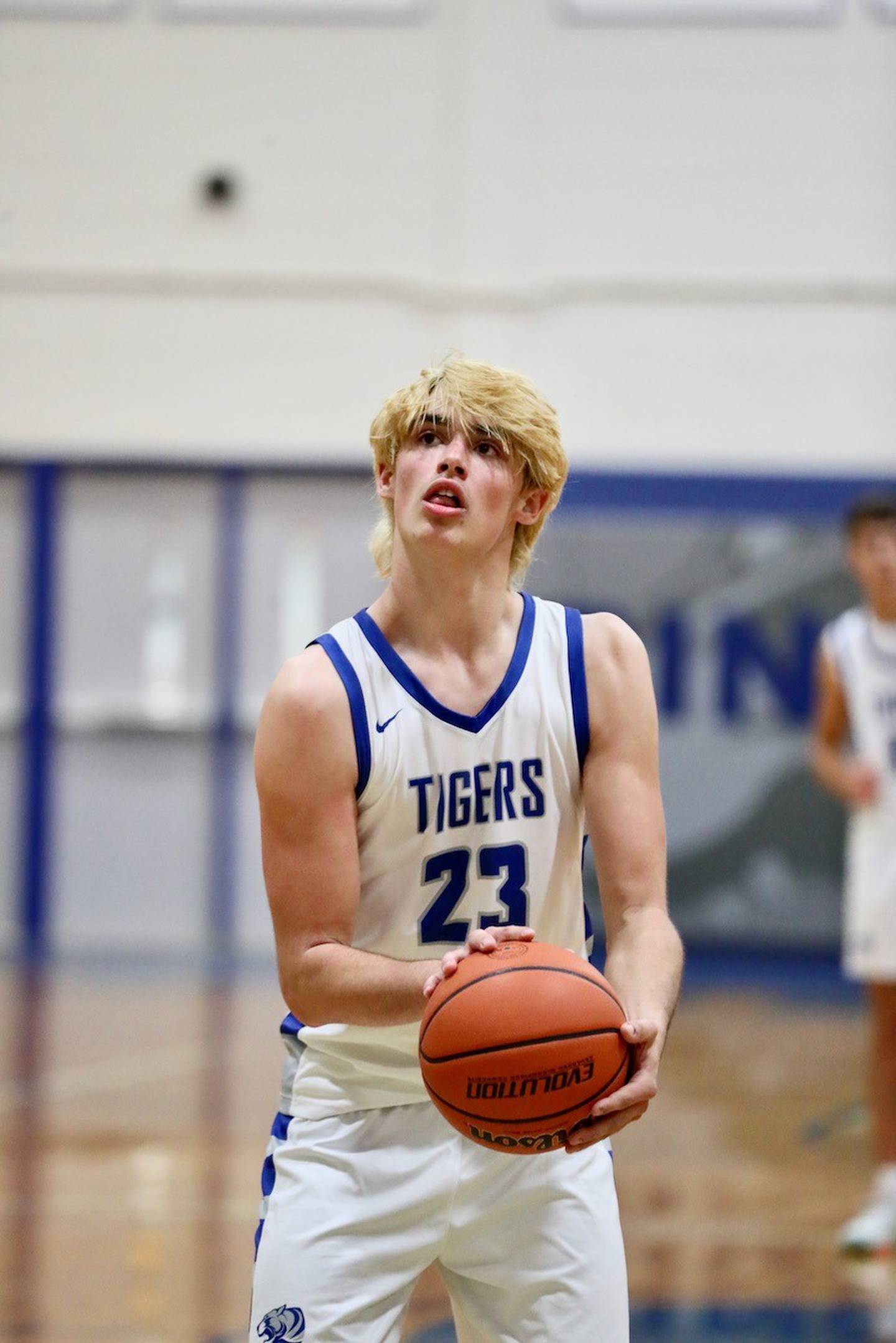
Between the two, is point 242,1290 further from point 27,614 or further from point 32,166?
point 32,166

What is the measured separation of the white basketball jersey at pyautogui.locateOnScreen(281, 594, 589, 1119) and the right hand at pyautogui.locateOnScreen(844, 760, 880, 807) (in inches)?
108

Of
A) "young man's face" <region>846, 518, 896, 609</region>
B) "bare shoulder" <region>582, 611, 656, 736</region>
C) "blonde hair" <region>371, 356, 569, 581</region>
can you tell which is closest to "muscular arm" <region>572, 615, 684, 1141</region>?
"bare shoulder" <region>582, 611, 656, 736</region>

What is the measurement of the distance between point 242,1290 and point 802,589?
20.6 ft

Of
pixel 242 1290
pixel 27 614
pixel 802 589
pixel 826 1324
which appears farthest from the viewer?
pixel 27 614

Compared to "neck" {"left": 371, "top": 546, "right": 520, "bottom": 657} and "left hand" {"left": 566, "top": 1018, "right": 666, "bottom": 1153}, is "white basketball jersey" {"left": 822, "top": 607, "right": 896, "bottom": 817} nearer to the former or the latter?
"neck" {"left": 371, "top": 546, "right": 520, "bottom": 657}

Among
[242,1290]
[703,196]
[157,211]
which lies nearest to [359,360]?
[157,211]

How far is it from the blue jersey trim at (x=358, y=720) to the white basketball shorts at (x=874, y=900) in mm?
2833

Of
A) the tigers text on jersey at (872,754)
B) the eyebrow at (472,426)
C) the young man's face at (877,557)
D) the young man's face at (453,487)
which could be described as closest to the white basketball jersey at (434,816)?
the young man's face at (453,487)

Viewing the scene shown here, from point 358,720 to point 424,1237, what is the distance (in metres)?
0.62

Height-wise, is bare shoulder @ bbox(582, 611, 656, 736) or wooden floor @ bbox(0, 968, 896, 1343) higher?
bare shoulder @ bbox(582, 611, 656, 736)

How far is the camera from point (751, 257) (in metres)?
9.78

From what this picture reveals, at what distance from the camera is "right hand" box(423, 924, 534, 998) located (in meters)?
1.85

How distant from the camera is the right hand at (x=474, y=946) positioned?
6.08 ft

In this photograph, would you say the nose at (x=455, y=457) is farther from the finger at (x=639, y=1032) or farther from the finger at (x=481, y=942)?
the finger at (x=639, y=1032)
